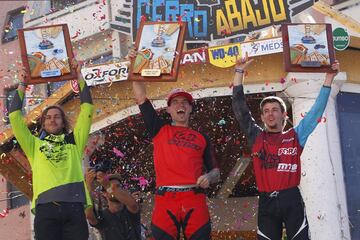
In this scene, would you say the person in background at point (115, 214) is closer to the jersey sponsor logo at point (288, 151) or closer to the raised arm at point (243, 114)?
the raised arm at point (243, 114)

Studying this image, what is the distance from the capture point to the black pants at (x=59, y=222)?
465 cm

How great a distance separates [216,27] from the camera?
930cm

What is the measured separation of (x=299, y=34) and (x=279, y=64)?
8.09 ft

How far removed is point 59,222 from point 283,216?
1811 millimetres

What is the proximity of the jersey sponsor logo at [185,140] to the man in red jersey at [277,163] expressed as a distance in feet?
1.66

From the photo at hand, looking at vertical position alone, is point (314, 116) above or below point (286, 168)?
above

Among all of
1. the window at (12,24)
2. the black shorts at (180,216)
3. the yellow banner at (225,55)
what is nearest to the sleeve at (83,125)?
the black shorts at (180,216)

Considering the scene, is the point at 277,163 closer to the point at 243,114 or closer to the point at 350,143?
the point at 243,114

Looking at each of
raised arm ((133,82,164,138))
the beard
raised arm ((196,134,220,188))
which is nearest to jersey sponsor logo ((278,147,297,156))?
raised arm ((196,134,220,188))

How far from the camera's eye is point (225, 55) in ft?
25.1

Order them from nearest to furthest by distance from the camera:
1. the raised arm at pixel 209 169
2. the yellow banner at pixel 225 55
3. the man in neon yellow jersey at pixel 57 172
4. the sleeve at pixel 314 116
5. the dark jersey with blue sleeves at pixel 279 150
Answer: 1. the raised arm at pixel 209 169
2. the man in neon yellow jersey at pixel 57 172
3. the dark jersey with blue sleeves at pixel 279 150
4. the sleeve at pixel 314 116
5. the yellow banner at pixel 225 55

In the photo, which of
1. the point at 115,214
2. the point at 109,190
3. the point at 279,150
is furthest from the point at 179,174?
the point at 115,214

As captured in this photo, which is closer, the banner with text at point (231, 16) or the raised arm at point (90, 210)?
the raised arm at point (90, 210)

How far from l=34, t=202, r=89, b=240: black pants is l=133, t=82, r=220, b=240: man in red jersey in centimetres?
61
